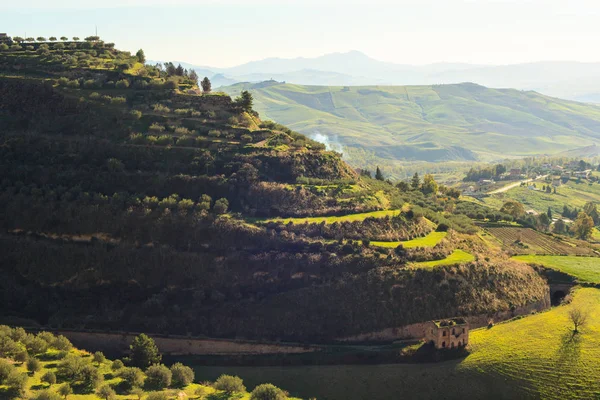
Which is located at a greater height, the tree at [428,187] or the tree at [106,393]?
the tree at [428,187]

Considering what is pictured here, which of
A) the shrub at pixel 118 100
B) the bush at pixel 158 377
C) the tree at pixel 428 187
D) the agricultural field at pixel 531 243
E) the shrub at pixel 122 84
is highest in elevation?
the shrub at pixel 122 84

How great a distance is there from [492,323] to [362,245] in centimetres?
1530

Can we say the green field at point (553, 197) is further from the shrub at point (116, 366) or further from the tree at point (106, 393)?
the tree at point (106, 393)

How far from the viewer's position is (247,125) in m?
71.9

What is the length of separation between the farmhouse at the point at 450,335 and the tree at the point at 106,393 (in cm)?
2791

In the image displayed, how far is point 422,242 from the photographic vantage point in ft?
196

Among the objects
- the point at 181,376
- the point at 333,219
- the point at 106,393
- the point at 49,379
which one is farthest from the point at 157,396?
the point at 333,219

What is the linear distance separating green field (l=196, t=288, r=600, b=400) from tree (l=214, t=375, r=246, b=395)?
4.01m

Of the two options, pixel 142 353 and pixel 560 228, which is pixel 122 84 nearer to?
pixel 142 353

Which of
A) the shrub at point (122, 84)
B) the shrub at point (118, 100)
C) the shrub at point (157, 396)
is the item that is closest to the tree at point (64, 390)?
the shrub at point (157, 396)

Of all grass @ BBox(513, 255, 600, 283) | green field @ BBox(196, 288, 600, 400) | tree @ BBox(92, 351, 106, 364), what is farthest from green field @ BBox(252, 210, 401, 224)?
Result: tree @ BBox(92, 351, 106, 364)

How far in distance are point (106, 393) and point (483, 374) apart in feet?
101

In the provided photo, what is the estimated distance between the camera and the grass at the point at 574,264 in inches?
2378

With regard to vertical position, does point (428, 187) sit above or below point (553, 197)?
above
